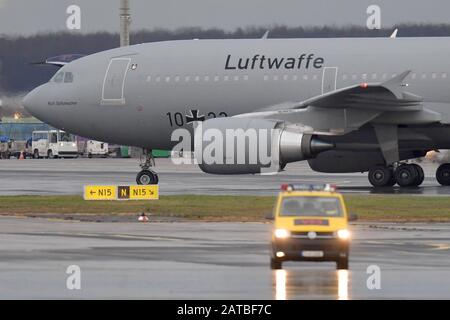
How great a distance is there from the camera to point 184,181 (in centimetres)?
4931

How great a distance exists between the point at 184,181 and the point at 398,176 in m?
9.95

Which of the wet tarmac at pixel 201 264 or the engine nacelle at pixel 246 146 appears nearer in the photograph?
the wet tarmac at pixel 201 264

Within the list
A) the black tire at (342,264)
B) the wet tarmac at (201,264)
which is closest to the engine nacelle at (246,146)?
the wet tarmac at (201,264)

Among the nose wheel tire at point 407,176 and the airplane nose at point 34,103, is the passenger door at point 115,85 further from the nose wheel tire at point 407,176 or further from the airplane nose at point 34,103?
the nose wheel tire at point 407,176

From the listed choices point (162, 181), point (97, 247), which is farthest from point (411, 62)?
point (97, 247)

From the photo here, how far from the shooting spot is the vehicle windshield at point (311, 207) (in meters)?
20.1

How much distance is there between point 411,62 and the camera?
40750 mm

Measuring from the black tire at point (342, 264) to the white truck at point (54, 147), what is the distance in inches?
2825

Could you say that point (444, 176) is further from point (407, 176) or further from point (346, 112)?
point (346, 112)

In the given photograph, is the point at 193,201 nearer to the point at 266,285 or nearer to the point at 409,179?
the point at 409,179

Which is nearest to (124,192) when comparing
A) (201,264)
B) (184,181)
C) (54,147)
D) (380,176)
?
(380,176)

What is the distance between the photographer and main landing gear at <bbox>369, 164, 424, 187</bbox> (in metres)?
42.8
